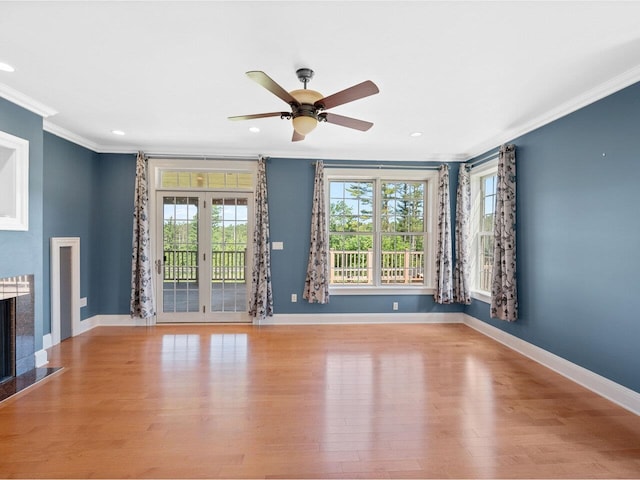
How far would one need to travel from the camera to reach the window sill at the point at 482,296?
15.2 feet

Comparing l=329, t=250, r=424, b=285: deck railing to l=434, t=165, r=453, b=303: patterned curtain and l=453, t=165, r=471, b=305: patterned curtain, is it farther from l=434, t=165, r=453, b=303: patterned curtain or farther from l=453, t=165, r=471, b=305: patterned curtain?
l=453, t=165, r=471, b=305: patterned curtain

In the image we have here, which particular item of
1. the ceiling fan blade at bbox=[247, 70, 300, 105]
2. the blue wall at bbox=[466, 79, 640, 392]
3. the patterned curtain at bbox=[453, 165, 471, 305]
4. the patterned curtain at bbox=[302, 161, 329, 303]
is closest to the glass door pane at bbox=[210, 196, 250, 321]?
the patterned curtain at bbox=[302, 161, 329, 303]

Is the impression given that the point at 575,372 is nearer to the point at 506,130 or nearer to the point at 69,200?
the point at 506,130

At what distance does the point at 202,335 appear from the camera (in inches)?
178

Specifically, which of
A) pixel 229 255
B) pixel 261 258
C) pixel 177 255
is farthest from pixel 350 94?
pixel 177 255

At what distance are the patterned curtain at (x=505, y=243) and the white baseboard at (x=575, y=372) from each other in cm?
39

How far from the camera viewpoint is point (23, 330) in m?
3.21

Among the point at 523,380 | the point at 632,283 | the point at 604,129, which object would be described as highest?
the point at 604,129

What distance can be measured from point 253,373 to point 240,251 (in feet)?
A: 7.62

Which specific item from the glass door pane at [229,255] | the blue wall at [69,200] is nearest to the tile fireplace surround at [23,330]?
the blue wall at [69,200]

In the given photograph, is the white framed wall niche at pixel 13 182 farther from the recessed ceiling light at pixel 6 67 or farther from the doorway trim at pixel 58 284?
the doorway trim at pixel 58 284

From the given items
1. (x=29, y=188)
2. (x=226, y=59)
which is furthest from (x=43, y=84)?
(x=226, y=59)

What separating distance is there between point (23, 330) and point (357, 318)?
13.4 ft

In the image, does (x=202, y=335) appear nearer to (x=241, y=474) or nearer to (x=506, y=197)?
(x=241, y=474)
